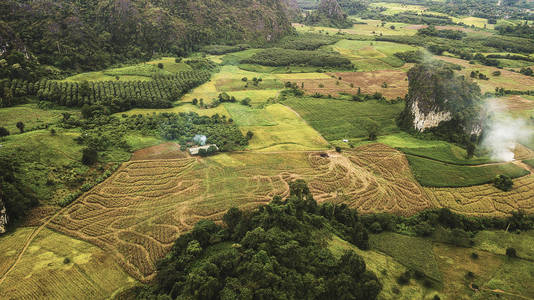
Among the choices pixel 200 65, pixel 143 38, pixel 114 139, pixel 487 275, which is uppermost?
pixel 143 38

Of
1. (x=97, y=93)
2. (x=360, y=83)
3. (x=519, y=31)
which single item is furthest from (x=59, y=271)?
(x=519, y=31)

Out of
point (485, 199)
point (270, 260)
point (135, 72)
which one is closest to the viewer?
point (270, 260)

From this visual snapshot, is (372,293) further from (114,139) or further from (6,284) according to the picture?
(114,139)

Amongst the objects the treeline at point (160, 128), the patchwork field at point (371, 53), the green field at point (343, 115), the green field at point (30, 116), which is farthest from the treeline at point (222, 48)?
the green field at point (30, 116)

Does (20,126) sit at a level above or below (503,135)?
above

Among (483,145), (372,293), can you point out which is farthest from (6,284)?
(483,145)

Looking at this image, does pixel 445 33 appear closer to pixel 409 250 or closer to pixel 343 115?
pixel 343 115

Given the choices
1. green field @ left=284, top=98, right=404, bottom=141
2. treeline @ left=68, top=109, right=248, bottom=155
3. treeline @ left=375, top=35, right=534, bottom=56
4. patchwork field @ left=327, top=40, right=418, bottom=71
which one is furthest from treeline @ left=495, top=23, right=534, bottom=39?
treeline @ left=68, top=109, right=248, bottom=155
